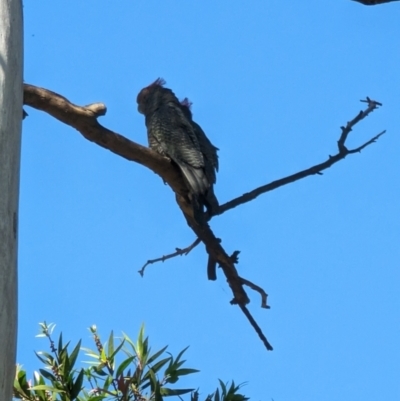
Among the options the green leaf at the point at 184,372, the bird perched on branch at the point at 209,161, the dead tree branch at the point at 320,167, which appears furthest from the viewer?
the bird perched on branch at the point at 209,161

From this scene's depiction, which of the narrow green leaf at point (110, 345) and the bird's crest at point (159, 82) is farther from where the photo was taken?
the bird's crest at point (159, 82)

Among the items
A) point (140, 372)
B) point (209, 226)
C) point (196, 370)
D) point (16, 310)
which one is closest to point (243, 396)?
point (196, 370)

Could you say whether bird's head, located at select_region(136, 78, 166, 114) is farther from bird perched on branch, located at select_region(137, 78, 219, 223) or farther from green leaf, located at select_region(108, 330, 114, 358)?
green leaf, located at select_region(108, 330, 114, 358)

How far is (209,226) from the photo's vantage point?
14.6 ft

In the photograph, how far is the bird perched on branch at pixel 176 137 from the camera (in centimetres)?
493

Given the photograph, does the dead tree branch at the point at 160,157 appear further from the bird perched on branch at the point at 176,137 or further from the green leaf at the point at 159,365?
the green leaf at the point at 159,365

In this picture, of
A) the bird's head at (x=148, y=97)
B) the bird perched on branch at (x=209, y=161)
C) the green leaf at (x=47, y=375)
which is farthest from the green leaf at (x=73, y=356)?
the bird's head at (x=148, y=97)

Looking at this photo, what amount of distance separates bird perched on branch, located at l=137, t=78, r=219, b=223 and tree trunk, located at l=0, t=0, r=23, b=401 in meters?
2.15

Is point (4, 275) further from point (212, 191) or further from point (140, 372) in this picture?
point (212, 191)

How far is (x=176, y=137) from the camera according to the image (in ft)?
20.1

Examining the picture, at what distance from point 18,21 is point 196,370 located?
2285 millimetres

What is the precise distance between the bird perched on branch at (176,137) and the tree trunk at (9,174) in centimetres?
215

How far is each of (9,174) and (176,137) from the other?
3986 mm

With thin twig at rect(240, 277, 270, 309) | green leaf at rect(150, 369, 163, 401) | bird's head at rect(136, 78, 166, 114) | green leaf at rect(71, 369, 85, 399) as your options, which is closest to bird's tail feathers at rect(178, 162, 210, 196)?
thin twig at rect(240, 277, 270, 309)
